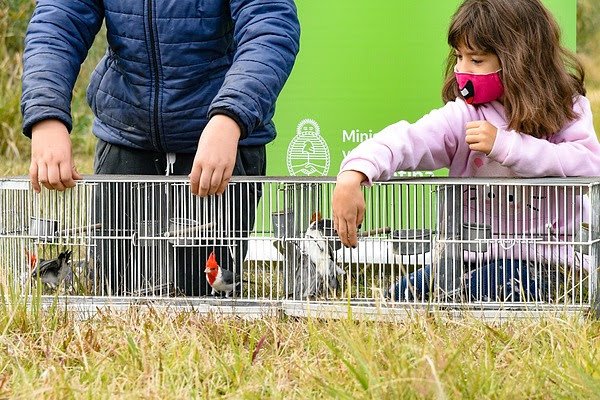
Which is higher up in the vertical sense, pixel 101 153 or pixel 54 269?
pixel 101 153

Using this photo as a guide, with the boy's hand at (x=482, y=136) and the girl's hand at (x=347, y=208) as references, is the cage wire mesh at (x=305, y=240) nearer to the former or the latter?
the girl's hand at (x=347, y=208)

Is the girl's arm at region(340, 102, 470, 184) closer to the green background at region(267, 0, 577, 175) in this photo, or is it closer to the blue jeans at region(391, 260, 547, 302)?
the blue jeans at region(391, 260, 547, 302)

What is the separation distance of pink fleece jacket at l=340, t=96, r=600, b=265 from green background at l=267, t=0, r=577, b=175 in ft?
3.59

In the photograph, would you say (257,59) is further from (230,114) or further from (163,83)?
(163,83)

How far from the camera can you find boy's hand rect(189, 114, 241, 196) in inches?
97.3

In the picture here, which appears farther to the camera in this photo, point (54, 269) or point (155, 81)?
point (155, 81)

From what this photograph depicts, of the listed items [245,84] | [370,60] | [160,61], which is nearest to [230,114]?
[245,84]

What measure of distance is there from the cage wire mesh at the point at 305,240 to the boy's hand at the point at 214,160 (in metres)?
0.04

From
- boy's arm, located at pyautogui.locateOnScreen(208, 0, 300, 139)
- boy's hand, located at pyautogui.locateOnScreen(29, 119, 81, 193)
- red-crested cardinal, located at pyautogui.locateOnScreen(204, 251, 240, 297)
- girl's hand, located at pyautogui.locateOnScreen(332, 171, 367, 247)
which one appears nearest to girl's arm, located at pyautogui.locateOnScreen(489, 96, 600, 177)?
girl's hand, located at pyautogui.locateOnScreen(332, 171, 367, 247)

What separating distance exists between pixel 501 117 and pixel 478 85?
4.6 inches

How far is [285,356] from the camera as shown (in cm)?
222

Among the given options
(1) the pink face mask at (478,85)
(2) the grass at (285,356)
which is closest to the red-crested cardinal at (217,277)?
(2) the grass at (285,356)

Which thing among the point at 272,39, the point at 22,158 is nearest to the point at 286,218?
the point at 272,39

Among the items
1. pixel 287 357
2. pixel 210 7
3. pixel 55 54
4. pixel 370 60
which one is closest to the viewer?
pixel 287 357
